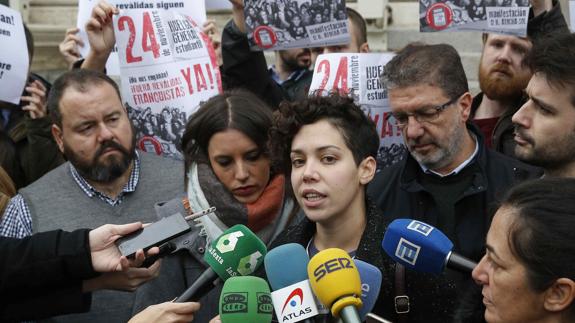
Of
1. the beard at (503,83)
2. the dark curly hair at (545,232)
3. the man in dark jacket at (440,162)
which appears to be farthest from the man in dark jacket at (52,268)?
the beard at (503,83)

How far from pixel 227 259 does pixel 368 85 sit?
1783 millimetres

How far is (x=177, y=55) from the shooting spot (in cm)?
504

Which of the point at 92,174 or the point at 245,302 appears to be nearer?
the point at 245,302

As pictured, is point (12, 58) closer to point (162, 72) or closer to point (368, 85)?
point (162, 72)

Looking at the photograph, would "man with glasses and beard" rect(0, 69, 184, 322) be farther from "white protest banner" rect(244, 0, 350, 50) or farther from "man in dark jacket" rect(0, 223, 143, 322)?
"white protest banner" rect(244, 0, 350, 50)

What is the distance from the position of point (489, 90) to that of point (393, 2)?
17.2 feet

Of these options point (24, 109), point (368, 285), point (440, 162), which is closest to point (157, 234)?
point (368, 285)

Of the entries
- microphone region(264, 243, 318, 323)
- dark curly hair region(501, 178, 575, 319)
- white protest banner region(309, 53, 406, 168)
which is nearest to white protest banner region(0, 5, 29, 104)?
white protest banner region(309, 53, 406, 168)

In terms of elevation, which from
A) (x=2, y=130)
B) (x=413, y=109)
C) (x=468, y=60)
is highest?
(x=413, y=109)

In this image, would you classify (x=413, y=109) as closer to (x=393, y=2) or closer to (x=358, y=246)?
(x=358, y=246)

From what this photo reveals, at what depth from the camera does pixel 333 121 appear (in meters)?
3.54

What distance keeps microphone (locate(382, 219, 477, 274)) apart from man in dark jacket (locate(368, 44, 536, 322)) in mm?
721

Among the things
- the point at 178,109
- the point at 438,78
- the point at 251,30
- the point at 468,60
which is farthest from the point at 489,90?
the point at 468,60

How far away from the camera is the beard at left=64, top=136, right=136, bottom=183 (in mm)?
4449
